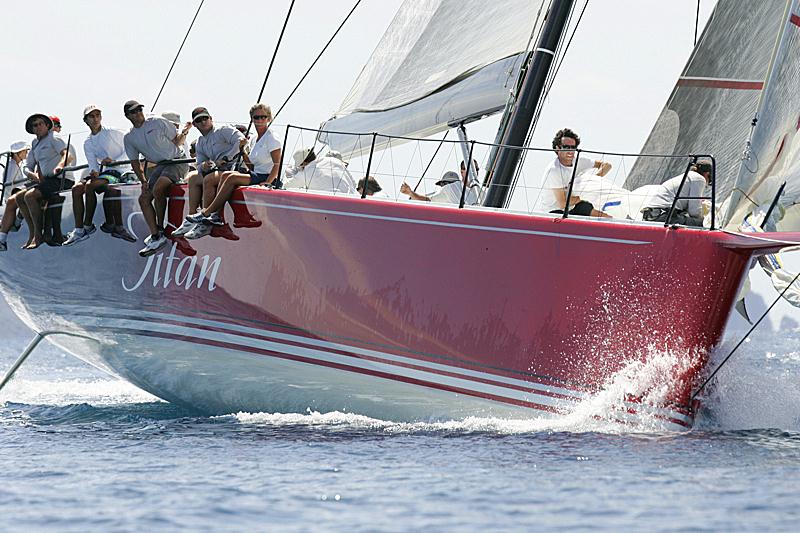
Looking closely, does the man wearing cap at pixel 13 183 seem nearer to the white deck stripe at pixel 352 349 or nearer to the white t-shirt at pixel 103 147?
the white t-shirt at pixel 103 147

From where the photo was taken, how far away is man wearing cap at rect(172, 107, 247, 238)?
891 centimetres

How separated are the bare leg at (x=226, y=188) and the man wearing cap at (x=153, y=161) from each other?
638 millimetres

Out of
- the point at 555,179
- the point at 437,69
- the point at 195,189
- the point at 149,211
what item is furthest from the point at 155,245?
the point at 555,179

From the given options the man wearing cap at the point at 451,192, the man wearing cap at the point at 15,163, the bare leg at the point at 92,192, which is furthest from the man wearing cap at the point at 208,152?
the man wearing cap at the point at 15,163

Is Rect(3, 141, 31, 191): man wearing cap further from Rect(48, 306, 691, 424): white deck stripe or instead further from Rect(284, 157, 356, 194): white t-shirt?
Rect(284, 157, 356, 194): white t-shirt

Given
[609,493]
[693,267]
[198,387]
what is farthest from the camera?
[198,387]

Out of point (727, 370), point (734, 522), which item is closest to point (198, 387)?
point (727, 370)

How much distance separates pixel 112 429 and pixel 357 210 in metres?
2.58

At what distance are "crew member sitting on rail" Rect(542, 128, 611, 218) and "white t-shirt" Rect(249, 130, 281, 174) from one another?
2.05 m

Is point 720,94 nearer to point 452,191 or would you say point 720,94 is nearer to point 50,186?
point 452,191

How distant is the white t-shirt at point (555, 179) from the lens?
318 inches

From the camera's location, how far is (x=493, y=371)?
25.6 ft

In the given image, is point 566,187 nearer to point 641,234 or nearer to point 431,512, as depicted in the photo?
point 641,234

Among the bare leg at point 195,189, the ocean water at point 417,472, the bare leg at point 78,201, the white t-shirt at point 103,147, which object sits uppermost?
the white t-shirt at point 103,147
